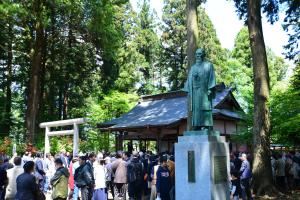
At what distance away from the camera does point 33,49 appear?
81.7ft

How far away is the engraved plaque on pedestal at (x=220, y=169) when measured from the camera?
8.51 metres

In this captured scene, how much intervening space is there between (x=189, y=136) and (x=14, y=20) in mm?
16660

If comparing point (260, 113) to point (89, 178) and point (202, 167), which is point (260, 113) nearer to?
point (202, 167)

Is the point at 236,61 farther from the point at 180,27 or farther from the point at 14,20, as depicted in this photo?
the point at 14,20

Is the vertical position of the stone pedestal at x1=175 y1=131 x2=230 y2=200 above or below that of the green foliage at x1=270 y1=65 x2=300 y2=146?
below

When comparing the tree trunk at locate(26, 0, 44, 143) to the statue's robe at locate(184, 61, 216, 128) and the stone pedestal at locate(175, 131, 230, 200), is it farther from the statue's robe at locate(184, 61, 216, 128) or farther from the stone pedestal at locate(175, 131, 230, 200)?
the stone pedestal at locate(175, 131, 230, 200)

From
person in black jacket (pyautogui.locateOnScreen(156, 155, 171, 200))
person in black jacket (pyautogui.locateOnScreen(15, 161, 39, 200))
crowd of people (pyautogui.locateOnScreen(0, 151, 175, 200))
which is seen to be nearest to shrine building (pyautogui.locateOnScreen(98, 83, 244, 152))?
crowd of people (pyautogui.locateOnScreen(0, 151, 175, 200))

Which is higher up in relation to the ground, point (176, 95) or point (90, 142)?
point (176, 95)

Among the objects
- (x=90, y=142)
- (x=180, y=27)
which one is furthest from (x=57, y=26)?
(x=180, y=27)

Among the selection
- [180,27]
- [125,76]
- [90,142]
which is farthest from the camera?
[180,27]

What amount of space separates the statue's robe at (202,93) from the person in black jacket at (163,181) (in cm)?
218

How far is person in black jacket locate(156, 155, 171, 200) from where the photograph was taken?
1066cm

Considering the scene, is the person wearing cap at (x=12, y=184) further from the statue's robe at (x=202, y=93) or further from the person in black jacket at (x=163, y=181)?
the statue's robe at (x=202, y=93)

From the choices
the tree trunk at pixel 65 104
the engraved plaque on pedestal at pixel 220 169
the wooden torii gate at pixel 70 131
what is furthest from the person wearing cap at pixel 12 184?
the tree trunk at pixel 65 104
